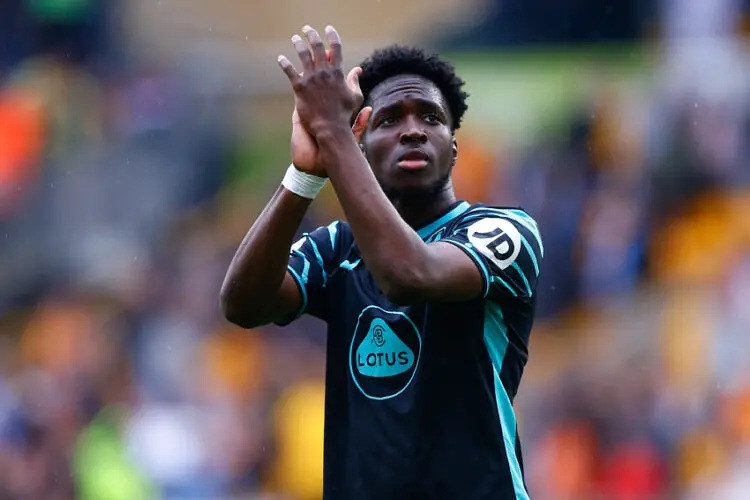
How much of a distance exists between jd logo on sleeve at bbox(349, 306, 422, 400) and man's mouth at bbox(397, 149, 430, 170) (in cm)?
41

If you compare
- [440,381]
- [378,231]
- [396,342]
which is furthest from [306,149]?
[440,381]

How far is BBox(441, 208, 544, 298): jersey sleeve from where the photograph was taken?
3500mm

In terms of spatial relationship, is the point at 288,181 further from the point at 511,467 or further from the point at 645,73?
the point at 645,73

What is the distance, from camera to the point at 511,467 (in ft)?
11.6

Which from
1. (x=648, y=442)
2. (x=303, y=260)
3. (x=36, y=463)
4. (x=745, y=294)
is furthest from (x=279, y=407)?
(x=303, y=260)

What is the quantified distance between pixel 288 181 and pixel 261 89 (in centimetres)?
771

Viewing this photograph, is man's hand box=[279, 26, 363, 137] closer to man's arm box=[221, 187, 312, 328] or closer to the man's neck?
A: man's arm box=[221, 187, 312, 328]

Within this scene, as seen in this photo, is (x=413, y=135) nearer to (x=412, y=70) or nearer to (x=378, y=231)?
(x=412, y=70)

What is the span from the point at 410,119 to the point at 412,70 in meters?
0.24

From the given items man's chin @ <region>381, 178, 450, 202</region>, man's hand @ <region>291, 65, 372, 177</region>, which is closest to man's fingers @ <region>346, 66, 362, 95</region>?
man's hand @ <region>291, 65, 372, 177</region>

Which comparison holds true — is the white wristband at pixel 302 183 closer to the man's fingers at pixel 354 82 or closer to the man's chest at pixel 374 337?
the man's fingers at pixel 354 82

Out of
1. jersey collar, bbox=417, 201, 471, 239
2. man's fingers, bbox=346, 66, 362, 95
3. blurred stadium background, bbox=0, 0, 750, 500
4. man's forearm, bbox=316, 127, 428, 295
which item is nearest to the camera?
man's forearm, bbox=316, 127, 428, 295

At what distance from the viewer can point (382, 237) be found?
3275 millimetres

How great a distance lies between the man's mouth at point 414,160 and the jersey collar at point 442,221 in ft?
0.58
